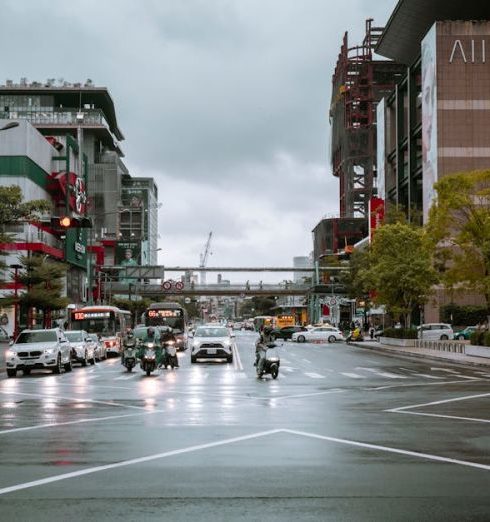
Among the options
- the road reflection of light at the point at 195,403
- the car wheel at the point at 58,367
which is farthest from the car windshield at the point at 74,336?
the road reflection of light at the point at 195,403

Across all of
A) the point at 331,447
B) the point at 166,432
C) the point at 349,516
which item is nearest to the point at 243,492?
the point at 349,516

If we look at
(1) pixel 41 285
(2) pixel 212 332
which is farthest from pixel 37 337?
(1) pixel 41 285

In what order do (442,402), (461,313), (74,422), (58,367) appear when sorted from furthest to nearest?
(461,313) < (58,367) < (442,402) < (74,422)

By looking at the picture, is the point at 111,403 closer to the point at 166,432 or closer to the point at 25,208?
the point at 166,432

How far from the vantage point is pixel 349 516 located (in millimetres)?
7016

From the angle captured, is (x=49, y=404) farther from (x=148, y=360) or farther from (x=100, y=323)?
(x=100, y=323)

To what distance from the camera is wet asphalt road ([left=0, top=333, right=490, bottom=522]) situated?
24.4 ft

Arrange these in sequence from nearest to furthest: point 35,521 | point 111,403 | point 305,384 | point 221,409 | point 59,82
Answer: point 35,521 → point 221,409 → point 111,403 → point 305,384 → point 59,82

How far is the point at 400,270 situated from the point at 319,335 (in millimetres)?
20215

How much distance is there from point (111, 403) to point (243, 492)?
34.2 ft

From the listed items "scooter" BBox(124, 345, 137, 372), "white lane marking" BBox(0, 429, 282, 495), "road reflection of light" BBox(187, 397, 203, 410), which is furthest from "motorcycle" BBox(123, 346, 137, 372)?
"white lane marking" BBox(0, 429, 282, 495)

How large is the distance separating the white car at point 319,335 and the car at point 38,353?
46371 millimetres

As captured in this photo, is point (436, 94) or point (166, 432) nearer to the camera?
point (166, 432)

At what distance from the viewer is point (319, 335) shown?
77375mm
